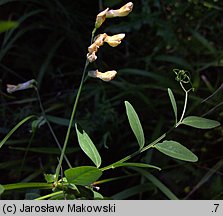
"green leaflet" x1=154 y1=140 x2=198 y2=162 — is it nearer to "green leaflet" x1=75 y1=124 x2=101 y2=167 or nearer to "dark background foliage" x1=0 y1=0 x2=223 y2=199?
"green leaflet" x1=75 y1=124 x2=101 y2=167

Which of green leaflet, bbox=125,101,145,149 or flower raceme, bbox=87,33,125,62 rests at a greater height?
flower raceme, bbox=87,33,125,62

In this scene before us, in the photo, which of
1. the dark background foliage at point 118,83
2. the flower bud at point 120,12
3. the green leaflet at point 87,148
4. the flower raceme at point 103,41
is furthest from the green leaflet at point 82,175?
the dark background foliage at point 118,83

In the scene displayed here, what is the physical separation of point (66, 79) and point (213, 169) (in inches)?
22.2

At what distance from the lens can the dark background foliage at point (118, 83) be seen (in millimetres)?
1287

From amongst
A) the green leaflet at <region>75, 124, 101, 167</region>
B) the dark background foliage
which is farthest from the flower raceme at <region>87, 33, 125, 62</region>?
the dark background foliage

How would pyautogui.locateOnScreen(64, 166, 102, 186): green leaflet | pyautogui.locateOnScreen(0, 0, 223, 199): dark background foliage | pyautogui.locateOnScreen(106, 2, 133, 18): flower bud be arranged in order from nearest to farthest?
pyautogui.locateOnScreen(64, 166, 102, 186): green leaflet
pyautogui.locateOnScreen(106, 2, 133, 18): flower bud
pyautogui.locateOnScreen(0, 0, 223, 199): dark background foliage

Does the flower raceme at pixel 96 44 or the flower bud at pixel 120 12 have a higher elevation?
the flower bud at pixel 120 12

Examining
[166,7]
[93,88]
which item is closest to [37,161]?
[93,88]

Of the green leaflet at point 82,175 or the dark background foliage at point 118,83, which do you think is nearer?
the green leaflet at point 82,175

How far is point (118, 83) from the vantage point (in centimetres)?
143

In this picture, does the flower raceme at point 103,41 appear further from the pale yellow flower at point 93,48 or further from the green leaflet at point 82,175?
the green leaflet at point 82,175

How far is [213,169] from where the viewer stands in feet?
4.30

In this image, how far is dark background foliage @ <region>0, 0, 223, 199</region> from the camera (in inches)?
50.7

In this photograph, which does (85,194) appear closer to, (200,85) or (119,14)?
(119,14)
